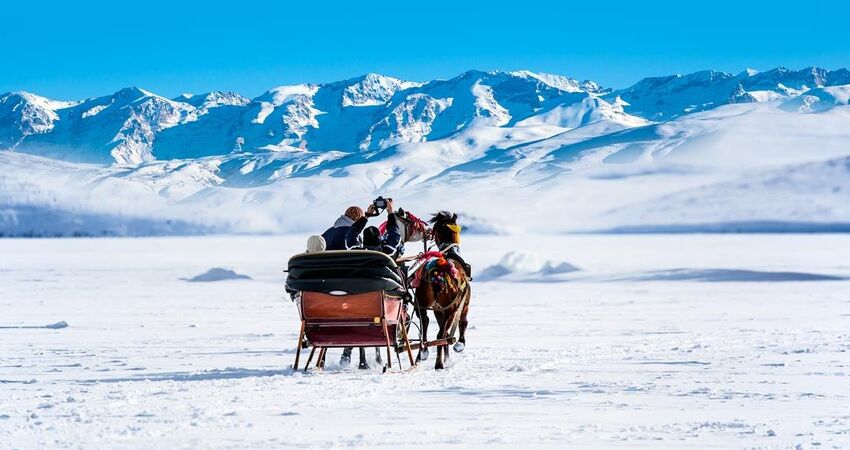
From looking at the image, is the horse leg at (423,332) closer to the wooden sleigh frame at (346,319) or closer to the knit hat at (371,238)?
the wooden sleigh frame at (346,319)

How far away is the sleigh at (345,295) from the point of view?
7.67 meters

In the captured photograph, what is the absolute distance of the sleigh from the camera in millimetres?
7668

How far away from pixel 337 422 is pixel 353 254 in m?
2.25

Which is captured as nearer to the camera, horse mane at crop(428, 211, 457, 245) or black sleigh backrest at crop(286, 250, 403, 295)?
black sleigh backrest at crop(286, 250, 403, 295)

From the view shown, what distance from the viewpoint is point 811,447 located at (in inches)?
195

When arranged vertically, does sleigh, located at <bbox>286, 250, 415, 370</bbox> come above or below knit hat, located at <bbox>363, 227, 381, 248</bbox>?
below

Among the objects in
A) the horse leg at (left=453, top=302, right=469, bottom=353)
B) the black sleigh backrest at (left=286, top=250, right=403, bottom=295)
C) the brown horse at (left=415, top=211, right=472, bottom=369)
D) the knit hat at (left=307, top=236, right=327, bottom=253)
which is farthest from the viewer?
the horse leg at (left=453, top=302, right=469, bottom=353)

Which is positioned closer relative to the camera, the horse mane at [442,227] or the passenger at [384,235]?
the passenger at [384,235]

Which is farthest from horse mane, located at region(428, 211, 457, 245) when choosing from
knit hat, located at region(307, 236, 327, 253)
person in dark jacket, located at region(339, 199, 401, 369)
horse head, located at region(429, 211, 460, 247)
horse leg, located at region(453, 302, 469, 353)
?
knit hat, located at region(307, 236, 327, 253)

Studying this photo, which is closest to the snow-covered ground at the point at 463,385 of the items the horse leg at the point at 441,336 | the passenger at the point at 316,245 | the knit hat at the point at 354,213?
the horse leg at the point at 441,336

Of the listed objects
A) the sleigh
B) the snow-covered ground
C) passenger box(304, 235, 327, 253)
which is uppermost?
passenger box(304, 235, 327, 253)

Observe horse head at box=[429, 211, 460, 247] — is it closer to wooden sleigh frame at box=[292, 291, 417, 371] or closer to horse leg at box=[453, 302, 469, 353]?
horse leg at box=[453, 302, 469, 353]

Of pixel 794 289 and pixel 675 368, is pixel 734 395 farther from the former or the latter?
pixel 794 289

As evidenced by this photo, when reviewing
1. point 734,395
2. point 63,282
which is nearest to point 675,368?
point 734,395
